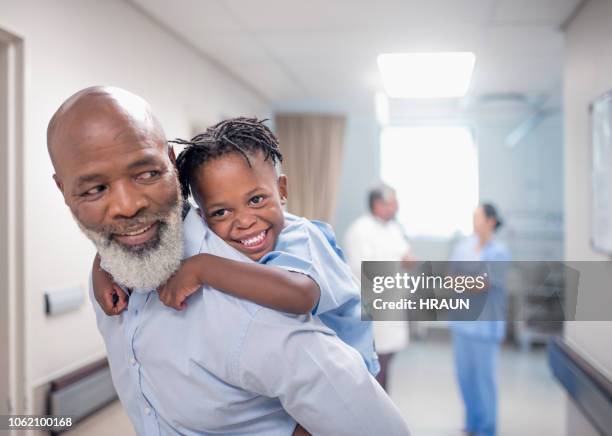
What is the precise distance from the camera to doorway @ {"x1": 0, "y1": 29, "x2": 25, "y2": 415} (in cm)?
130

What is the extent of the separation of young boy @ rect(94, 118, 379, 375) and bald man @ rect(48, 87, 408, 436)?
1.5 inches

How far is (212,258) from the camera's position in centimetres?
63

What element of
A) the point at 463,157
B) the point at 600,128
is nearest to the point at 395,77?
the point at 600,128

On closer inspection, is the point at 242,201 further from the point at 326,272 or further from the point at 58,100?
the point at 58,100

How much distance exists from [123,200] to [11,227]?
90cm

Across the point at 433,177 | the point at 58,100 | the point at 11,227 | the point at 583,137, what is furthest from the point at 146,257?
the point at 433,177

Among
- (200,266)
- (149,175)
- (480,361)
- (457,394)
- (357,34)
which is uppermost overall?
(357,34)

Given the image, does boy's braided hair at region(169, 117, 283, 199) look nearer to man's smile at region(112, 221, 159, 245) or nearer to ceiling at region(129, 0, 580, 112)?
man's smile at region(112, 221, 159, 245)

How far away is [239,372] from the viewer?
23.3 inches

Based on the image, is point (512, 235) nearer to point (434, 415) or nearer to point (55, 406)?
point (434, 415)

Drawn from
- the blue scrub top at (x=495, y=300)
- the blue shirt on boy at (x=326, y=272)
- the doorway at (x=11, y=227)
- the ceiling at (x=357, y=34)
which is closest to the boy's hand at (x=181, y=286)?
the blue shirt on boy at (x=326, y=272)

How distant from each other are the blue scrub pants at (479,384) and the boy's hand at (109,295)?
204 cm

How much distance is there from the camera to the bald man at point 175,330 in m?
0.57

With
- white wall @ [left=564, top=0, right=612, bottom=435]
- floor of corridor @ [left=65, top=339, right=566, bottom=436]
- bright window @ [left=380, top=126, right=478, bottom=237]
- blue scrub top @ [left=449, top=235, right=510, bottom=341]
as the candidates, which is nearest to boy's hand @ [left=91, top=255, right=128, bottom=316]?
white wall @ [left=564, top=0, right=612, bottom=435]
